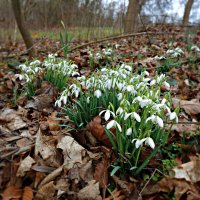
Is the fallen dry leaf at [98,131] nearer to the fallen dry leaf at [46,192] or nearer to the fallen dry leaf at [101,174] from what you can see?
the fallen dry leaf at [101,174]

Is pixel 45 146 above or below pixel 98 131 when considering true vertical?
below

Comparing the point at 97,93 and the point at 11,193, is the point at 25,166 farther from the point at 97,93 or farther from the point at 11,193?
the point at 97,93

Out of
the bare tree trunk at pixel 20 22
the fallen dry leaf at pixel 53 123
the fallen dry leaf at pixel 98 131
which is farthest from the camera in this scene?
the bare tree trunk at pixel 20 22

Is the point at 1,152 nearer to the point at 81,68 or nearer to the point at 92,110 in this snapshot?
the point at 92,110

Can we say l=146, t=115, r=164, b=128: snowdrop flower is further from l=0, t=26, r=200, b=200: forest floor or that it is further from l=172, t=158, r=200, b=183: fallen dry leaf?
l=172, t=158, r=200, b=183: fallen dry leaf

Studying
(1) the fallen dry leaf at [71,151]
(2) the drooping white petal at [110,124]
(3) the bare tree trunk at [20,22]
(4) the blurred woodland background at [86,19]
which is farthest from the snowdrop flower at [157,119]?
(4) the blurred woodland background at [86,19]

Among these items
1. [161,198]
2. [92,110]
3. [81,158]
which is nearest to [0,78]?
[92,110]

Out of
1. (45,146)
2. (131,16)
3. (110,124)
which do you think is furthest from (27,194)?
(131,16)

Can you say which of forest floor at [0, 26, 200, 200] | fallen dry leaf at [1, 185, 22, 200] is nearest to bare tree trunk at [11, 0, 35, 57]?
forest floor at [0, 26, 200, 200]
